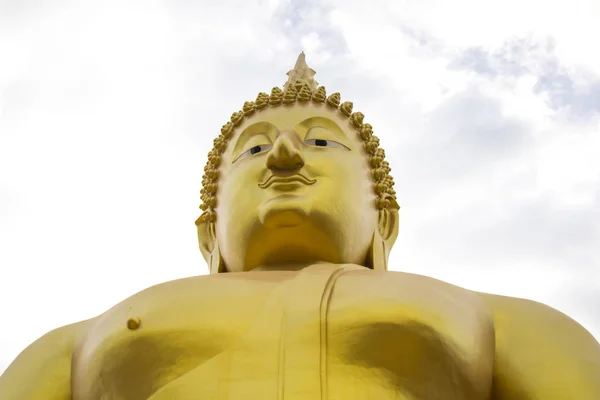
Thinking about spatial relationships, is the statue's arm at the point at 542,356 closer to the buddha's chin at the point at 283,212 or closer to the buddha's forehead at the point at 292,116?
the buddha's chin at the point at 283,212

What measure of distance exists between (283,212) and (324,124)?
87 cm

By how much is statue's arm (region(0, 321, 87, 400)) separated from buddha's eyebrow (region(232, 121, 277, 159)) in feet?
5.26

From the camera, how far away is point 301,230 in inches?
231

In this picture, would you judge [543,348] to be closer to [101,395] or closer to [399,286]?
[399,286]

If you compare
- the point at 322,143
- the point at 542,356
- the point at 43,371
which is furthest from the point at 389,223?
the point at 43,371

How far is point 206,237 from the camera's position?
6.68 meters

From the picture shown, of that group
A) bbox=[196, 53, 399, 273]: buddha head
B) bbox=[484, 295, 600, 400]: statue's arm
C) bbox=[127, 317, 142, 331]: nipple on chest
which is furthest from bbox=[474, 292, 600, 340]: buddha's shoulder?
bbox=[127, 317, 142, 331]: nipple on chest

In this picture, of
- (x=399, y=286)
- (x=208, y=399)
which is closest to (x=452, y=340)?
(x=399, y=286)

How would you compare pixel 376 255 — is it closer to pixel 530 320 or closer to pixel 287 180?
pixel 287 180

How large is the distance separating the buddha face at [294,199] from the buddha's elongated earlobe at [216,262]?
71mm

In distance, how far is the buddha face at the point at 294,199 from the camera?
19.1ft

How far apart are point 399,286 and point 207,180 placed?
1.96m

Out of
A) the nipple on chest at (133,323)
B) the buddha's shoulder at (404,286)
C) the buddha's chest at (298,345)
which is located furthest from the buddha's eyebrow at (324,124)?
the nipple on chest at (133,323)

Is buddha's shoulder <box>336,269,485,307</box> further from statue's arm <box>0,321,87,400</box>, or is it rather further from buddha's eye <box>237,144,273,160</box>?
statue's arm <box>0,321,87,400</box>
